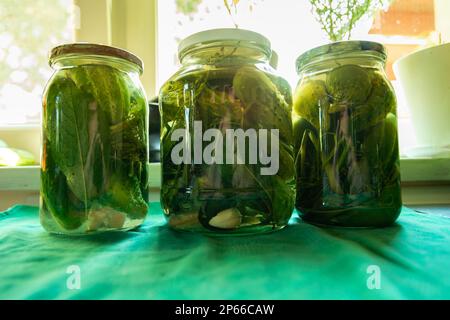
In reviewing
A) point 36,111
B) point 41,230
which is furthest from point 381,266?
point 36,111

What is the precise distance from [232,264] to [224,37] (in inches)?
10.2

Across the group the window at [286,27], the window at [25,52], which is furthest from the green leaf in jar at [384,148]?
the window at [25,52]

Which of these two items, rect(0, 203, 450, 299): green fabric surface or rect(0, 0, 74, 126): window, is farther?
rect(0, 0, 74, 126): window

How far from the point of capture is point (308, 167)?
1.47 feet

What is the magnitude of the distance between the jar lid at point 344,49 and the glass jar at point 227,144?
0.07 meters

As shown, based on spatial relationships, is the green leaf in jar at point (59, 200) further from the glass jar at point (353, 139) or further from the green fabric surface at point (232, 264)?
the glass jar at point (353, 139)

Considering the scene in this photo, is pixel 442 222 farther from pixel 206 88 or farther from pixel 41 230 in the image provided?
pixel 41 230

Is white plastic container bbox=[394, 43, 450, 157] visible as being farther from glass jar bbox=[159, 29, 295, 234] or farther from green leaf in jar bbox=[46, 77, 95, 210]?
green leaf in jar bbox=[46, 77, 95, 210]

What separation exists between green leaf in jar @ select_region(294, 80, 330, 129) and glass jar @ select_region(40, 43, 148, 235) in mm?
235

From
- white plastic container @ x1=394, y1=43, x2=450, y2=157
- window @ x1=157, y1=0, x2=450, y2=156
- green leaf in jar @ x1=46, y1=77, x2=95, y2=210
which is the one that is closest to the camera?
green leaf in jar @ x1=46, y1=77, x2=95, y2=210

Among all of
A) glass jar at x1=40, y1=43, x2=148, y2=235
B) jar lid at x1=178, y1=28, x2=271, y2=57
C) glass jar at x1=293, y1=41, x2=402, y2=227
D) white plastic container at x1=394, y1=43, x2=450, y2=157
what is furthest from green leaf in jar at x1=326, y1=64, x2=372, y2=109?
white plastic container at x1=394, y1=43, x2=450, y2=157

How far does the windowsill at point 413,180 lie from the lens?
704 mm

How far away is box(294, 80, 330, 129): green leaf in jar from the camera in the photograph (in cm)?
42

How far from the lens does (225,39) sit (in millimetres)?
385
